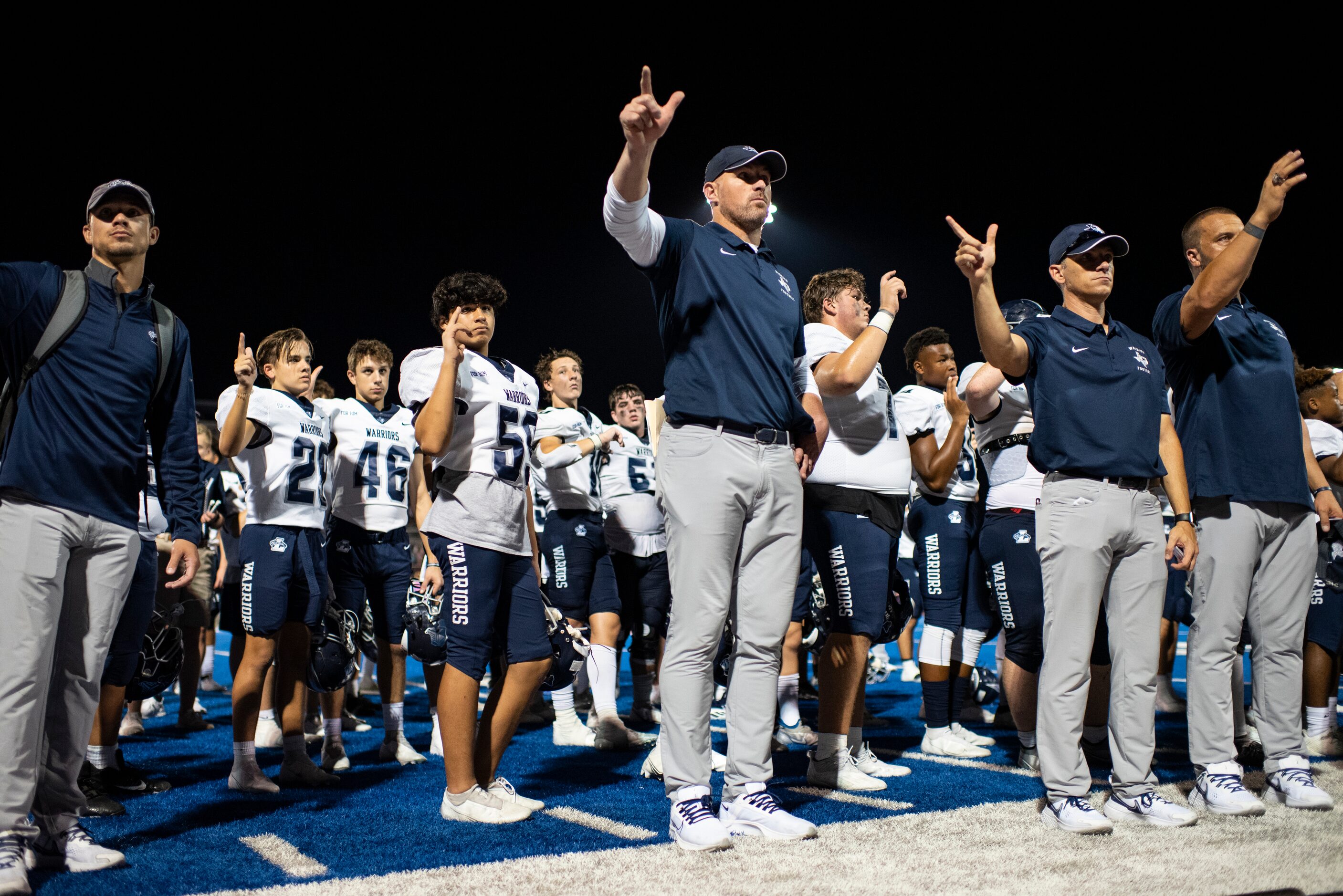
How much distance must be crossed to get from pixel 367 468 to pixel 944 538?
278 cm

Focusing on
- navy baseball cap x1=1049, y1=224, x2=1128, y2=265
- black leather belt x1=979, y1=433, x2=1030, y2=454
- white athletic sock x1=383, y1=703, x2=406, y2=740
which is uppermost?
navy baseball cap x1=1049, y1=224, x2=1128, y2=265

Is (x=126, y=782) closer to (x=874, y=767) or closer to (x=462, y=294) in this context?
(x=462, y=294)

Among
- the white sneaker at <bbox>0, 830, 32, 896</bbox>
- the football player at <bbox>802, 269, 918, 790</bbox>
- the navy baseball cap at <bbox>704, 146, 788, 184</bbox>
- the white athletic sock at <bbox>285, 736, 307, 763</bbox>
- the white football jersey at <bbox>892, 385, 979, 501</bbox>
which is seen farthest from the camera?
the white football jersey at <bbox>892, 385, 979, 501</bbox>

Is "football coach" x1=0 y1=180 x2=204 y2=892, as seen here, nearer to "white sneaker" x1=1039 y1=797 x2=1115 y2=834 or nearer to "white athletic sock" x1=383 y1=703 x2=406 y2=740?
"white athletic sock" x1=383 y1=703 x2=406 y2=740

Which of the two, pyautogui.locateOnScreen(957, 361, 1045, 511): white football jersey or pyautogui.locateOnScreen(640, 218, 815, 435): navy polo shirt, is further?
pyautogui.locateOnScreen(957, 361, 1045, 511): white football jersey

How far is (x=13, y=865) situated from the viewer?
2365 mm

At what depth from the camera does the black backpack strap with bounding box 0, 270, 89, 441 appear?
8.63 feet

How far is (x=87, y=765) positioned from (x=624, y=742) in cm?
218

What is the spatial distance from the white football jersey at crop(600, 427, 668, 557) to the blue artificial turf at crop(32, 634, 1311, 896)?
3.81 feet

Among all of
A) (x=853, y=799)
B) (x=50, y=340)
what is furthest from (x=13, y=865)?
(x=853, y=799)

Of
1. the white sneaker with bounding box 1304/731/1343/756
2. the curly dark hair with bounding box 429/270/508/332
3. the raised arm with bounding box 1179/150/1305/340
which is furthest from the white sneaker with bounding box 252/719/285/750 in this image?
the white sneaker with bounding box 1304/731/1343/756

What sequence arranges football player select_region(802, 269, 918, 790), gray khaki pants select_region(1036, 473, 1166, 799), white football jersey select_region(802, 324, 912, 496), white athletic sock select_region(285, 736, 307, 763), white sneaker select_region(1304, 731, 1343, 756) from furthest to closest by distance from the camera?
white sneaker select_region(1304, 731, 1343, 756), white athletic sock select_region(285, 736, 307, 763), white football jersey select_region(802, 324, 912, 496), football player select_region(802, 269, 918, 790), gray khaki pants select_region(1036, 473, 1166, 799)

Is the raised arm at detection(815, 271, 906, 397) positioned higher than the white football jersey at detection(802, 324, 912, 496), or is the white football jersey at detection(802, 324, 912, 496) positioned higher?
the raised arm at detection(815, 271, 906, 397)

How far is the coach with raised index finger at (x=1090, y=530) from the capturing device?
9.81 ft
